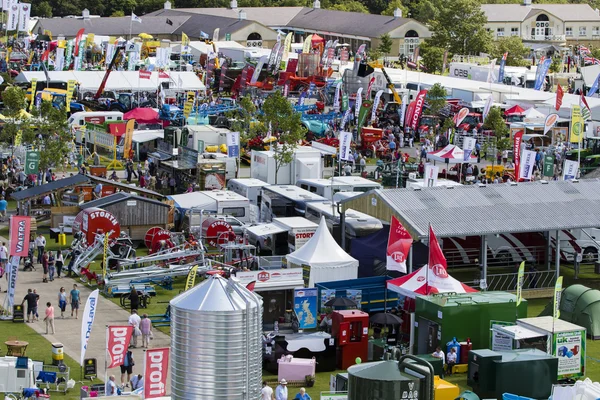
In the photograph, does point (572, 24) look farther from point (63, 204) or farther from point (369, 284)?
point (369, 284)

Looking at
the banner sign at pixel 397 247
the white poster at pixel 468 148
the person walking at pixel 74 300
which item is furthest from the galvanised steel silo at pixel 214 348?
the white poster at pixel 468 148

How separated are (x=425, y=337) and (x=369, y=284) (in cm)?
266

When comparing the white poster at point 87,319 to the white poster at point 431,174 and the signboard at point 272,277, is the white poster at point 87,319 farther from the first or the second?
the white poster at point 431,174

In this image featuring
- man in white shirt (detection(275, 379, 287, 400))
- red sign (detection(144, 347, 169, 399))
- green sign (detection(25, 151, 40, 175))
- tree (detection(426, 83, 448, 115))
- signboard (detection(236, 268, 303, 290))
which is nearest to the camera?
red sign (detection(144, 347, 169, 399))

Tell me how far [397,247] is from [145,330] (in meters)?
5.92

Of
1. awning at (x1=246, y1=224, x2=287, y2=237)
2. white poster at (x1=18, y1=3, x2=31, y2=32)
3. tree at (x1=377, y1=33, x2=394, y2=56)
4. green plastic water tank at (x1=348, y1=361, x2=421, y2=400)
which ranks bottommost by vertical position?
awning at (x1=246, y1=224, x2=287, y2=237)

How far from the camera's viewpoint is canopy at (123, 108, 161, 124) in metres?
54.9

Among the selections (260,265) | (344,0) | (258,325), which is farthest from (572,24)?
(258,325)

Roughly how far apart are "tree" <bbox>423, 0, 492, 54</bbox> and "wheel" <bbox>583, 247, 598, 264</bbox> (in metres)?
55.9

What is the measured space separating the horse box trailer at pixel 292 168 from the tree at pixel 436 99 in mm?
16081

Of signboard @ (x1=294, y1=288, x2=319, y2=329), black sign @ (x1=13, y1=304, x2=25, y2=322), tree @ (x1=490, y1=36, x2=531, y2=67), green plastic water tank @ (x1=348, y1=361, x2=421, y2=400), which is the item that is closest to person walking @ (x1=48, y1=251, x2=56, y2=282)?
black sign @ (x1=13, y1=304, x2=25, y2=322)

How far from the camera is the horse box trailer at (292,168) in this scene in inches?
1634

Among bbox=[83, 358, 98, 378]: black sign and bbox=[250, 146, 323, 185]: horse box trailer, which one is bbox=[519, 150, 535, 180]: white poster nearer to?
bbox=[250, 146, 323, 185]: horse box trailer

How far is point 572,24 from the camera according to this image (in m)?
108
